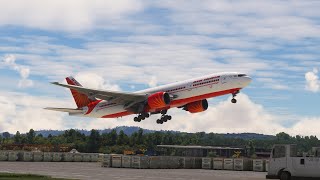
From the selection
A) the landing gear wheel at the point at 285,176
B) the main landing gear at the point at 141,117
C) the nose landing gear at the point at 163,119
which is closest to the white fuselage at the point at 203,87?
the main landing gear at the point at 141,117

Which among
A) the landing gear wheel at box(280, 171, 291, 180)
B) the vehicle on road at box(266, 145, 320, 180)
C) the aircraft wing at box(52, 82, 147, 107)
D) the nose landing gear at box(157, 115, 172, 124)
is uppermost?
the aircraft wing at box(52, 82, 147, 107)

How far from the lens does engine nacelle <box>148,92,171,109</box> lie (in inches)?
3105

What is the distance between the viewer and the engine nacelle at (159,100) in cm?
7888

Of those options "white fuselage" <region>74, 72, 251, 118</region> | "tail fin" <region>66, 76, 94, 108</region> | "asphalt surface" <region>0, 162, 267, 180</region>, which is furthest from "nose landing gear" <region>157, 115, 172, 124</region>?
"asphalt surface" <region>0, 162, 267, 180</region>

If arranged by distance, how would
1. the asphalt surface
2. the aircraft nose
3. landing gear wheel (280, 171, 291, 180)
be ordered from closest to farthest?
landing gear wheel (280, 171, 291, 180) < the asphalt surface < the aircraft nose

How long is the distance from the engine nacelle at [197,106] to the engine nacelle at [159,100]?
6799mm

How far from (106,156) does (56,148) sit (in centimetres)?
9053

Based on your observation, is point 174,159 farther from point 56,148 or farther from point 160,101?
point 56,148

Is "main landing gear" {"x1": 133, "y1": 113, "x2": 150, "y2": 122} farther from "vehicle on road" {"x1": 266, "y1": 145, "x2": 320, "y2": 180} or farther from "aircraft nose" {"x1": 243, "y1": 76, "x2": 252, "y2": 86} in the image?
"vehicle on road" {"x1": 266, "y1": 145, "x2": 320, "y2": 180}

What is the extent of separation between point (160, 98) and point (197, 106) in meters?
8.69

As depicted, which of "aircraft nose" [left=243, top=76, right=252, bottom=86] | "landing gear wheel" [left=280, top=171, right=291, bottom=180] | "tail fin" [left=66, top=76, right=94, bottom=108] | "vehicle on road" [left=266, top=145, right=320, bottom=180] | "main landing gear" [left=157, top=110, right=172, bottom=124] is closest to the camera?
"vehicle on road" [left=266, top=145, right=320, bottom=180]

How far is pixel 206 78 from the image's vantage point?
75.8 metres

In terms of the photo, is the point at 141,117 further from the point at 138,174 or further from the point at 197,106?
the point at 138,174

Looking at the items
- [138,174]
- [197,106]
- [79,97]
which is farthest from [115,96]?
A: [138,174]
